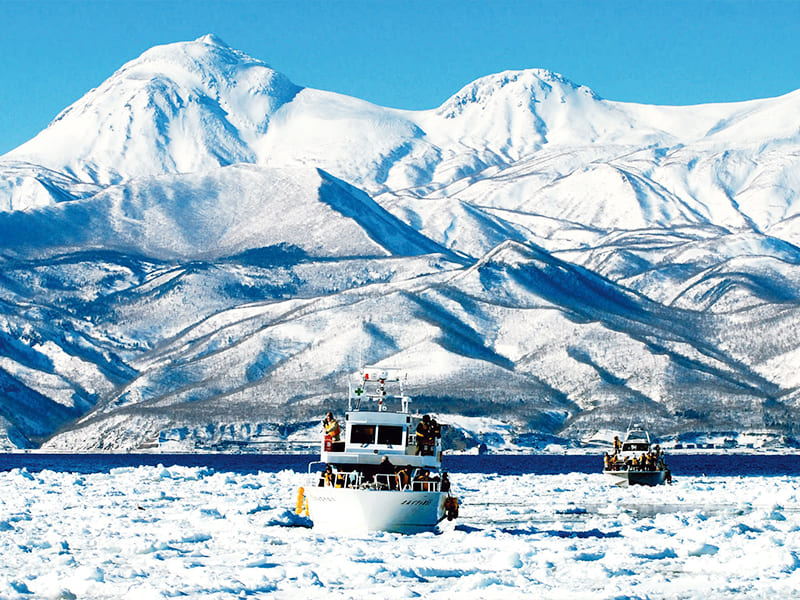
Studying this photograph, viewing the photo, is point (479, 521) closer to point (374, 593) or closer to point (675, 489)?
point (374, 593)

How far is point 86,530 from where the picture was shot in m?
90.5

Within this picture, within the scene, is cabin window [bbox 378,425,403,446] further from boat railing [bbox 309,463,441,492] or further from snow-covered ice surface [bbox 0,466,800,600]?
snow-covered ice surface [bbox 0,466,800,600]

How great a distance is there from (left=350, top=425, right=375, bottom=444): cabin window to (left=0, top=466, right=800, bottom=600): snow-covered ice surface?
20.1ft

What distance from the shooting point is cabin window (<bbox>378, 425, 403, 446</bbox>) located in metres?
89.3

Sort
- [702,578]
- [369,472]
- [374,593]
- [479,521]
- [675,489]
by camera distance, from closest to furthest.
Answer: [374,593] < [702,578] < [369,472] < [479,521] < [675,489]

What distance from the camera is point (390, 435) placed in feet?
293

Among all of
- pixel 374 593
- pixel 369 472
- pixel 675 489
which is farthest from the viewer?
pixel 675 489

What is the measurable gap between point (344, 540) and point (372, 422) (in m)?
9.11

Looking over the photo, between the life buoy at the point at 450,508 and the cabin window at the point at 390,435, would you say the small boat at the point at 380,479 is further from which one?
the life buoy at the point at 450,508

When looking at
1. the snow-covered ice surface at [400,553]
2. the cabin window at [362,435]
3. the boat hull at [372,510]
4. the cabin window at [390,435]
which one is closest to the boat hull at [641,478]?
the snow-covered ice surface at [400,553]

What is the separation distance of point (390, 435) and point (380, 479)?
9.99ft

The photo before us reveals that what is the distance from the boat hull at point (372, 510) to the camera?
85125mm

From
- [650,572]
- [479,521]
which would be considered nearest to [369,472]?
[479,521]

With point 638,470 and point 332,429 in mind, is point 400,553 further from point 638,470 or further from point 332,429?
point 638,470
